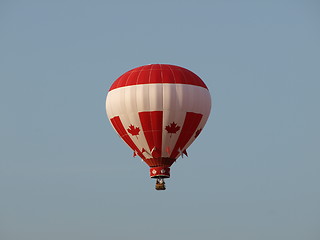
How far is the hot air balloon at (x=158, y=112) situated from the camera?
7112 centimetres

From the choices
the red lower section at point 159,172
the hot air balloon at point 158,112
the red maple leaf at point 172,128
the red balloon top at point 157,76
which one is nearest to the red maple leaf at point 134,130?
the hot air balloon at point 158,112

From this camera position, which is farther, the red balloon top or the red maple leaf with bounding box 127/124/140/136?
the red balloon top

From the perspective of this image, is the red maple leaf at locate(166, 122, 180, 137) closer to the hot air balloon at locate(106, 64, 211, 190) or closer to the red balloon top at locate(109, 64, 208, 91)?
the hot air balloon at locate(106, 64, 211, 190)

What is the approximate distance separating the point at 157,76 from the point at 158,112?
218cm

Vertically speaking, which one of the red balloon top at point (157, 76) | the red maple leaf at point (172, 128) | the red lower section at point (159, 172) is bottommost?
the red lower section at point (159, 172)

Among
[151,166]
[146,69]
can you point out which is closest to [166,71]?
[146,69]

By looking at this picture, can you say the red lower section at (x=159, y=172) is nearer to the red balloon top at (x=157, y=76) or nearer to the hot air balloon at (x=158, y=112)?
the hot air balloon at (x=158, y=112)

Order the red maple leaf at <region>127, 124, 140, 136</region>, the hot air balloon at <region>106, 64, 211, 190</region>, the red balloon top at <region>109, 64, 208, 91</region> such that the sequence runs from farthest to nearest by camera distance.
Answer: the red balloon top at <region>109, 64, 208, 91</region>
the red maple leaf at <region>127, 124, 140, 136</region>
the hot air balloon at <region>106, 64, 211, 190</region>

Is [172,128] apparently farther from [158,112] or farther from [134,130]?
[134,130]

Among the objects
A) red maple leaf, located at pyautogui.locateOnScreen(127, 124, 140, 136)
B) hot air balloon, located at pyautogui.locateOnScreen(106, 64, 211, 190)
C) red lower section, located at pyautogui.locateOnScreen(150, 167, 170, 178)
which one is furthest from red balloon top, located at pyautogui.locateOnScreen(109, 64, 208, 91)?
red lower section, located at pyautogui.locateOnScreen(150, 167, 170, 178)

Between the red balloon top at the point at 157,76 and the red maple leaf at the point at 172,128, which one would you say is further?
the red balloon top at the point at 157,76

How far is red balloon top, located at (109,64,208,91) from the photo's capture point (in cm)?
7156

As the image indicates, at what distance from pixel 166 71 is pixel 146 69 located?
47.3 inches

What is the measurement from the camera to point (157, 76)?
71625mm
